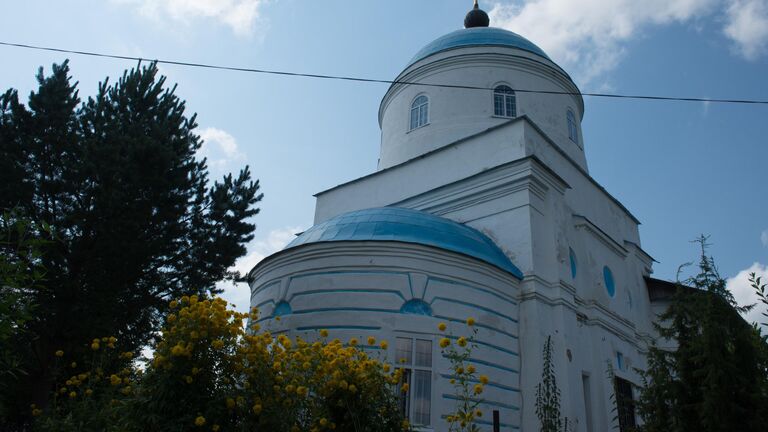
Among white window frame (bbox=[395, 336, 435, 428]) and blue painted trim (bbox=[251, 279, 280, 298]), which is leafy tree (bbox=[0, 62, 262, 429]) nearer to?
blue painted trim (bbox=[251, 279, 280, 298])

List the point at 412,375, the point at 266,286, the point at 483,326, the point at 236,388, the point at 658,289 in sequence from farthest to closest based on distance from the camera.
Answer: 1. the point at 658,289
2. the point at 266,286
3. the point at 483,326
4. the point at 412,375
5. the point at 236,388

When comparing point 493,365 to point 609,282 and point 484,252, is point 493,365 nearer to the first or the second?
point 484,252

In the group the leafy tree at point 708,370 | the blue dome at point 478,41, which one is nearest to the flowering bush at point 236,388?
the leafy tree at point 708,370

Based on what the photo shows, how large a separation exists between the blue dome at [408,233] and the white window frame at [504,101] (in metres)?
5.22

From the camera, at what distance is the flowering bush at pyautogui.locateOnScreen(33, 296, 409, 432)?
5637mm

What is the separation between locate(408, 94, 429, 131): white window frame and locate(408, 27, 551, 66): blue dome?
1.46 m

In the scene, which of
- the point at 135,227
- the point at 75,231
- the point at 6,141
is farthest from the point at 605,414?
the point at 6,141

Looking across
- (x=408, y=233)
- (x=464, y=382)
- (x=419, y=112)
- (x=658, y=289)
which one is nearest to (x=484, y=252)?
(x=408, y=233)

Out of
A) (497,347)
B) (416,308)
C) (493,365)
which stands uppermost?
(416,308)

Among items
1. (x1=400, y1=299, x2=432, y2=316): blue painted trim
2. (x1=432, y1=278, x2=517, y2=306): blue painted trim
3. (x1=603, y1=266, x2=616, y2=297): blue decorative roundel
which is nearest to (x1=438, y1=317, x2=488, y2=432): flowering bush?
(x1=400, y1=299, x2=432, y2=316): blue painted trim

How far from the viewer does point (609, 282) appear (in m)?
14.9

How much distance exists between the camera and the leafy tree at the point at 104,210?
33.8ft

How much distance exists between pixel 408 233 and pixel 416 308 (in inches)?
62.6

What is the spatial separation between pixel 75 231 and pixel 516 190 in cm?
856
